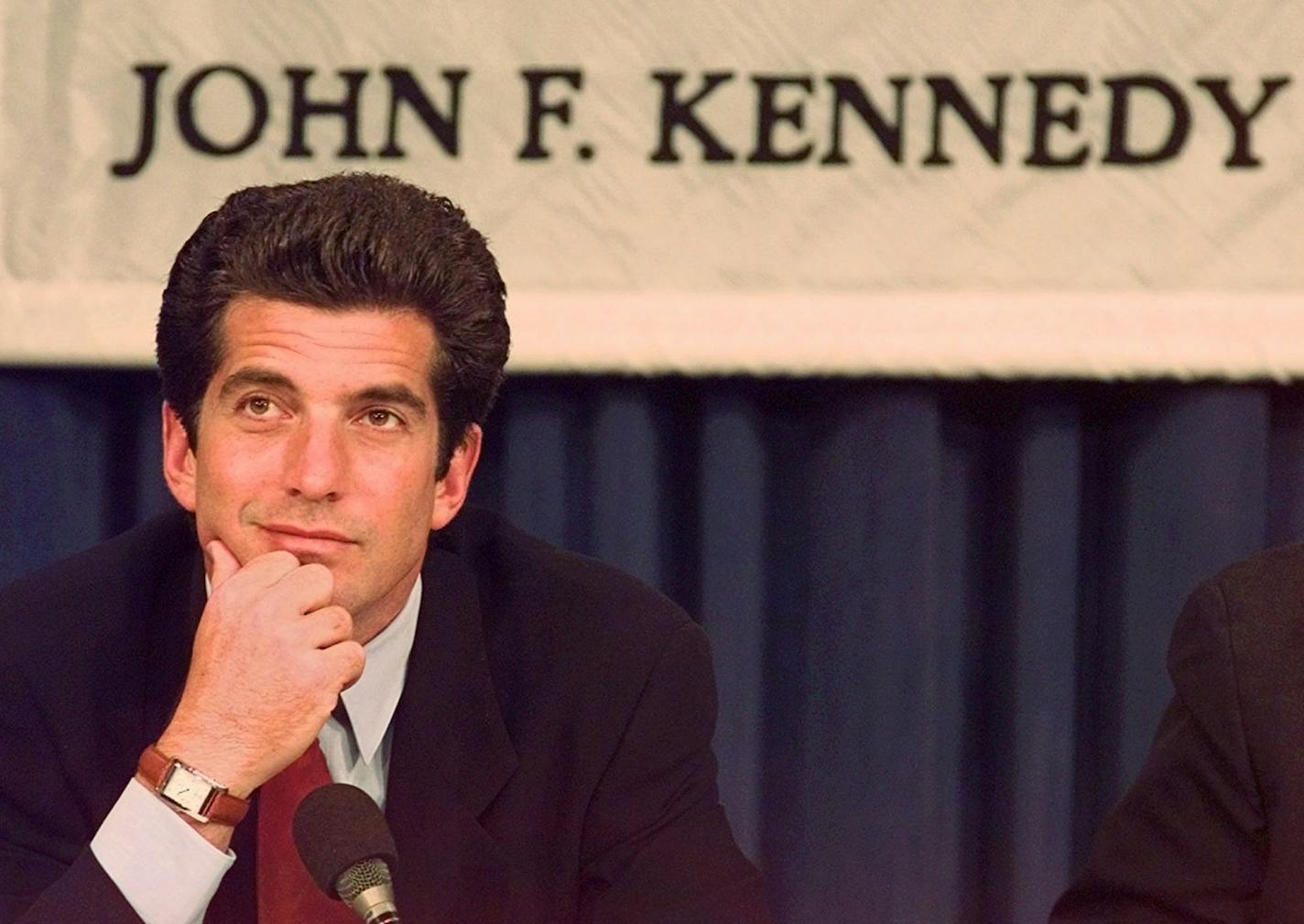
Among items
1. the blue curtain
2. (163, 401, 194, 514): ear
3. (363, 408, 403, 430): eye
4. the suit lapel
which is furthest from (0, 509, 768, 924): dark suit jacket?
the blue curtain

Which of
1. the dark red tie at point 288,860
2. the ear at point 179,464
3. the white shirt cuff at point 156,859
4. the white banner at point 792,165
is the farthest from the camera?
the white banner at point 792,165

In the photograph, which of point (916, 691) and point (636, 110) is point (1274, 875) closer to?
point (916, 691)

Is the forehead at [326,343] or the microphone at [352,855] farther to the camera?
the forehead at [326,343]

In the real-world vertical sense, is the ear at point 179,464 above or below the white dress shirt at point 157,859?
above

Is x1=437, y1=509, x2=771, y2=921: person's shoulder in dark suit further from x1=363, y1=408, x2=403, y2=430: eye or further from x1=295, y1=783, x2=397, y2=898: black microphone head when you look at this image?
x1=295, y1=783, x2=397, y2=898: black microphone head

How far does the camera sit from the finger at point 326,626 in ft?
4.83

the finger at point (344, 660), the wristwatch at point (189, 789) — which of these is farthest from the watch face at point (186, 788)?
the finger at point (344, 660)

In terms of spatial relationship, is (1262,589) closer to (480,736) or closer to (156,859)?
(480,736)

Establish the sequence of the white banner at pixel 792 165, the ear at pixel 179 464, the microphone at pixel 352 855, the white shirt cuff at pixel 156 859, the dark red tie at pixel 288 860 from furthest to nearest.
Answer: the white banner at pixel 792 165 < the ear at pixel 179 464 < the dark red tie at pixel 288 860 < the white shirt cuff at pixel 156 859 < the microphone at pixel 352 855

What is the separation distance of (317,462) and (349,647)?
146 millimetres

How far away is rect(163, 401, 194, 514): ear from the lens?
160 centimetres

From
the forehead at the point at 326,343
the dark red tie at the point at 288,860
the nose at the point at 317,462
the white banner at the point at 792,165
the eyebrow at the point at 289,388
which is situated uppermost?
the white banner at the point at 792,165

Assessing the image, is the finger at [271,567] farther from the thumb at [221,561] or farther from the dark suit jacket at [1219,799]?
the dark suit jacket at [1219,799]

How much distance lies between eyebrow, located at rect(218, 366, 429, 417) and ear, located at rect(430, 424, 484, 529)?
0.10 meters
